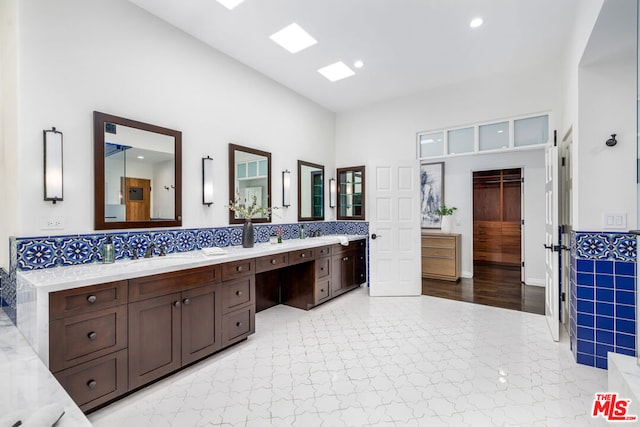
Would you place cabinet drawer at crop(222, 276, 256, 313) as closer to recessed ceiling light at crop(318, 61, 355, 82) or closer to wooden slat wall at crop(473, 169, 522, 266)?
recessed ceiling light at crop(318, 61, 355, 82)

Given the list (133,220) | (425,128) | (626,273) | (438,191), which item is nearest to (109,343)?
(133,220)

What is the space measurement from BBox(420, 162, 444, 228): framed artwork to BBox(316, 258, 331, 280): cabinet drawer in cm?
279

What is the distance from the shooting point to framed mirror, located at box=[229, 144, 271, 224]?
3.72m

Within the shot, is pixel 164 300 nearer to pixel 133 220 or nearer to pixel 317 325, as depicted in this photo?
pixel 133 220

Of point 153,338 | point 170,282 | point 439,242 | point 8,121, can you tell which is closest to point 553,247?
point 439,242

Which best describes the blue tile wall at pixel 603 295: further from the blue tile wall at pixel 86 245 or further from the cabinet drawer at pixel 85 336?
the cabinet drawer at pixel 85 336

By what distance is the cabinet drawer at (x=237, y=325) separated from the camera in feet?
9.10

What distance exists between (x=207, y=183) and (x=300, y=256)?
55.5 inches

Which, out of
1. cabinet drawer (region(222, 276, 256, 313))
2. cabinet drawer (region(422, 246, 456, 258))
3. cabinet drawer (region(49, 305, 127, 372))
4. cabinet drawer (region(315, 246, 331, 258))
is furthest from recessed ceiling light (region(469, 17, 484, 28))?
cabinet drawer (region(49, 305, 127, 372))

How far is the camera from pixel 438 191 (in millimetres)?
6238

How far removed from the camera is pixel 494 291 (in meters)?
4.91

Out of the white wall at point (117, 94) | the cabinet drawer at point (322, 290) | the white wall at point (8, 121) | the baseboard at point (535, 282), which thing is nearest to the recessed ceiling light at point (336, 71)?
the white wall at point (117, 94)

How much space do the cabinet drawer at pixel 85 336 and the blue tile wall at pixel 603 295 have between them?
3.63m

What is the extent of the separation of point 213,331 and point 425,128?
13.6 feet
